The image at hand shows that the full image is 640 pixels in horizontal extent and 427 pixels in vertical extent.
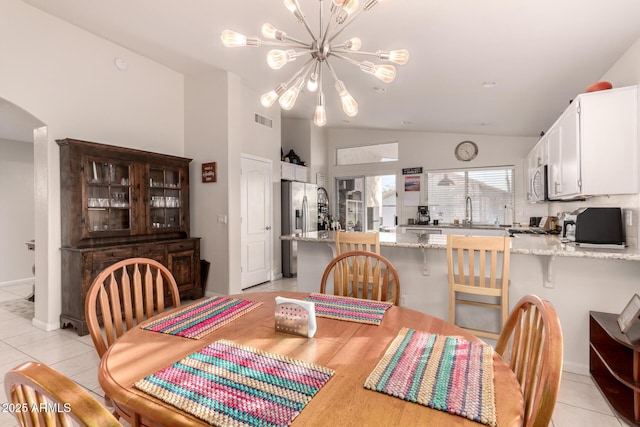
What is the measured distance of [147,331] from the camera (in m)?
1.39

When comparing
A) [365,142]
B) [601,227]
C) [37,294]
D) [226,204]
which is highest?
[365,142]

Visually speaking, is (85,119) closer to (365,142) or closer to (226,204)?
(226,204)

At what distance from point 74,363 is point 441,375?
3088mm

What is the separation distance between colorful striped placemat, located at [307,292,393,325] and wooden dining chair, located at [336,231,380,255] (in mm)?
852

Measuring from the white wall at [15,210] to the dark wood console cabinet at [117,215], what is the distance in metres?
3.15

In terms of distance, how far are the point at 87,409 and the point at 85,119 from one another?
414cm

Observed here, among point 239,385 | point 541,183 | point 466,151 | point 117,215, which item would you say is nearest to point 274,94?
point 239,385

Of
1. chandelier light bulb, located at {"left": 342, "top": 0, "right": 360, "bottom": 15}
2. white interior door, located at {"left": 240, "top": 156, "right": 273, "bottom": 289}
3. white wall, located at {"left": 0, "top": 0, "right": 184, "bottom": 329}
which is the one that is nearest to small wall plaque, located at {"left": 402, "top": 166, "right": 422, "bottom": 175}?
white interior door, located at {"left": 240, "top": 156, "right": 273, "bottom": 289}

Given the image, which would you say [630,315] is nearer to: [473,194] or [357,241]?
[357,241]

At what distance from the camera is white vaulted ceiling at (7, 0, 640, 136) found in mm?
2332

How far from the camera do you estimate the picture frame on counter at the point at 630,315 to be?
192cm

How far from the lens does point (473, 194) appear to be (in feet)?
20.6

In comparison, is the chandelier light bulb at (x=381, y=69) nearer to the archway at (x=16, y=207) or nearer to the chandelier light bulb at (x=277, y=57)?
the chandelier light bulb at (x=277, y=57)

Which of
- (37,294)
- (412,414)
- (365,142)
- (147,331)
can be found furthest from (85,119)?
(365,142)
